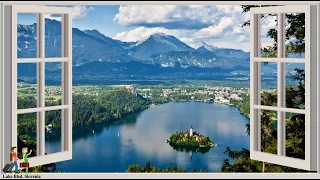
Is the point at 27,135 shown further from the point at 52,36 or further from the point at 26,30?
the point at 52,36

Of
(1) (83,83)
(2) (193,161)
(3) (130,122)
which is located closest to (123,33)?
(1) (83,83)

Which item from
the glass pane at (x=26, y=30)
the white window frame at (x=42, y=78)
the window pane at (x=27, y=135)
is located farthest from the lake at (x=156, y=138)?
the white window frame at (x=42, y=78)

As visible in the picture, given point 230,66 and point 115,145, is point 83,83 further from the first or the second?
point 230,66

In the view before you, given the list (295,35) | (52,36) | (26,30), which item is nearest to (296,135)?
(295,35)

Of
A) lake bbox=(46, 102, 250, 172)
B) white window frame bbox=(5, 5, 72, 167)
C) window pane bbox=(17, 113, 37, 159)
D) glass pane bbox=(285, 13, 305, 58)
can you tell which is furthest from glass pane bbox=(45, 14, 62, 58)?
white window frame bbox=(5, 5, 72, 167)

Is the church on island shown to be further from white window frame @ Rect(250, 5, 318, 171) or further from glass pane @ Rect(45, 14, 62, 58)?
white window frame @ Rect(250, 5, 318, 171)

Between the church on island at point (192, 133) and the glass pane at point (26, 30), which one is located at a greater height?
→ the glass pane at point (26, 30)

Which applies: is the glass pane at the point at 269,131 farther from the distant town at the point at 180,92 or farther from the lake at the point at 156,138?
the distant town at the point at 180,92
